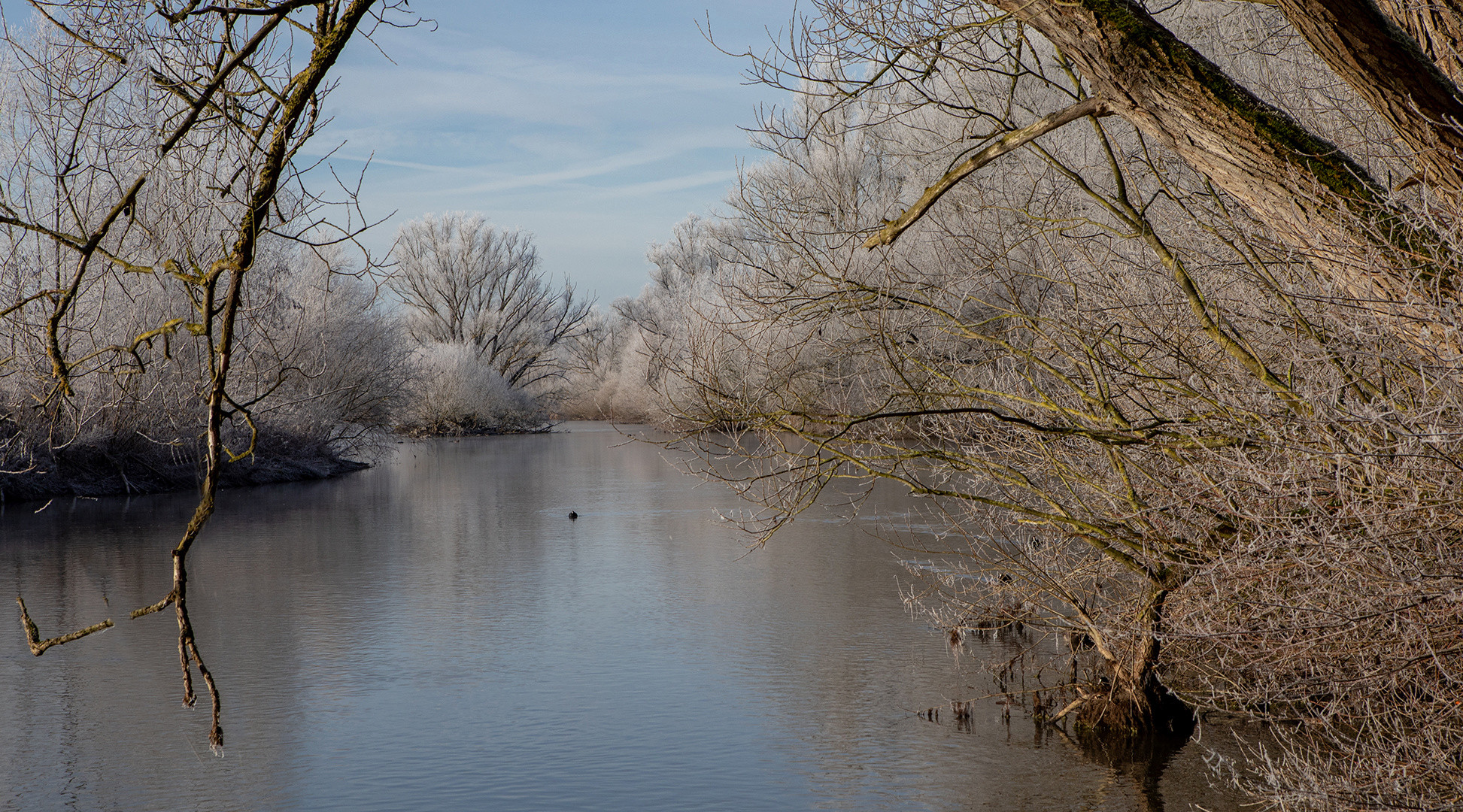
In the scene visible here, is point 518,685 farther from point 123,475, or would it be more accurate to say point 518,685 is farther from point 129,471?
point 129,471

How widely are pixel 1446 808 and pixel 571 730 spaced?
3.83 meters

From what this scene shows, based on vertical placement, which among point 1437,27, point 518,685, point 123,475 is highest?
point 1437,27

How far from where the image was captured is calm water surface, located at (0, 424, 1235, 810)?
5.06 m

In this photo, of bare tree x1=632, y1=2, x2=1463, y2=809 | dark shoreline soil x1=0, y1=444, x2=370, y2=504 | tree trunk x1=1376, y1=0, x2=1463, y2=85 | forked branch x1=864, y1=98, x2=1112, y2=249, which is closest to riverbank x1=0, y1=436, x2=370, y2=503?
dark shoreline soil x1=0, y1=444, x2=370, y2=504

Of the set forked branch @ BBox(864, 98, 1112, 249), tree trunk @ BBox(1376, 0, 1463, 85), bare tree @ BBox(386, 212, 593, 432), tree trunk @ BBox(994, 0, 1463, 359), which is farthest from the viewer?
bare tree @ BBox(386, 212, 593, 432)

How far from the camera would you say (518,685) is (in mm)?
6594

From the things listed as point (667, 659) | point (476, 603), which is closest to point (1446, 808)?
point (667, 659)

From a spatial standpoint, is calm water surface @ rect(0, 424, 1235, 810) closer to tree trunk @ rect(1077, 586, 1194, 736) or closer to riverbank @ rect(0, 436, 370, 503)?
tree trunk @ rect(1077, 586, 1194, 736)

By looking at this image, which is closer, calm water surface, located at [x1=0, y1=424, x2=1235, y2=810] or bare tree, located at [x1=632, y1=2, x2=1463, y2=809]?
bare tree, located at [x1=632, y1=2, x2=1463, y2=809]

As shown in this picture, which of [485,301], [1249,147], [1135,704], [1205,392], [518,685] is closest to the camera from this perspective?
[1249,147]

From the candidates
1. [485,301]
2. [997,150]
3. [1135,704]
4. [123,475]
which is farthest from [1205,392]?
[485,301]

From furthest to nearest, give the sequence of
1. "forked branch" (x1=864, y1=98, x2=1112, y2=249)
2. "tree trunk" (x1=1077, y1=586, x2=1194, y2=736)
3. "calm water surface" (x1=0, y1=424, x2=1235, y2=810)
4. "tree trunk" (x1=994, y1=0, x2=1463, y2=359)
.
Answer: "tree trunk" (x1=1077, y1=586, x2=1194, y2=736)
"calm water surface" (x1=0, y1=424, x2=1235, y2=810)
"forked branch" (x1=864, y1=98, x2=1112, y2=249)
"tree trunk" (x1=994, y1=0, x2=1463, y2=359)

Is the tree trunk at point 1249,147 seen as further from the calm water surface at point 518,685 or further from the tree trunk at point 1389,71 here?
the calm water surface at point 518,685

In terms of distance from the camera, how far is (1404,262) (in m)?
2.86
